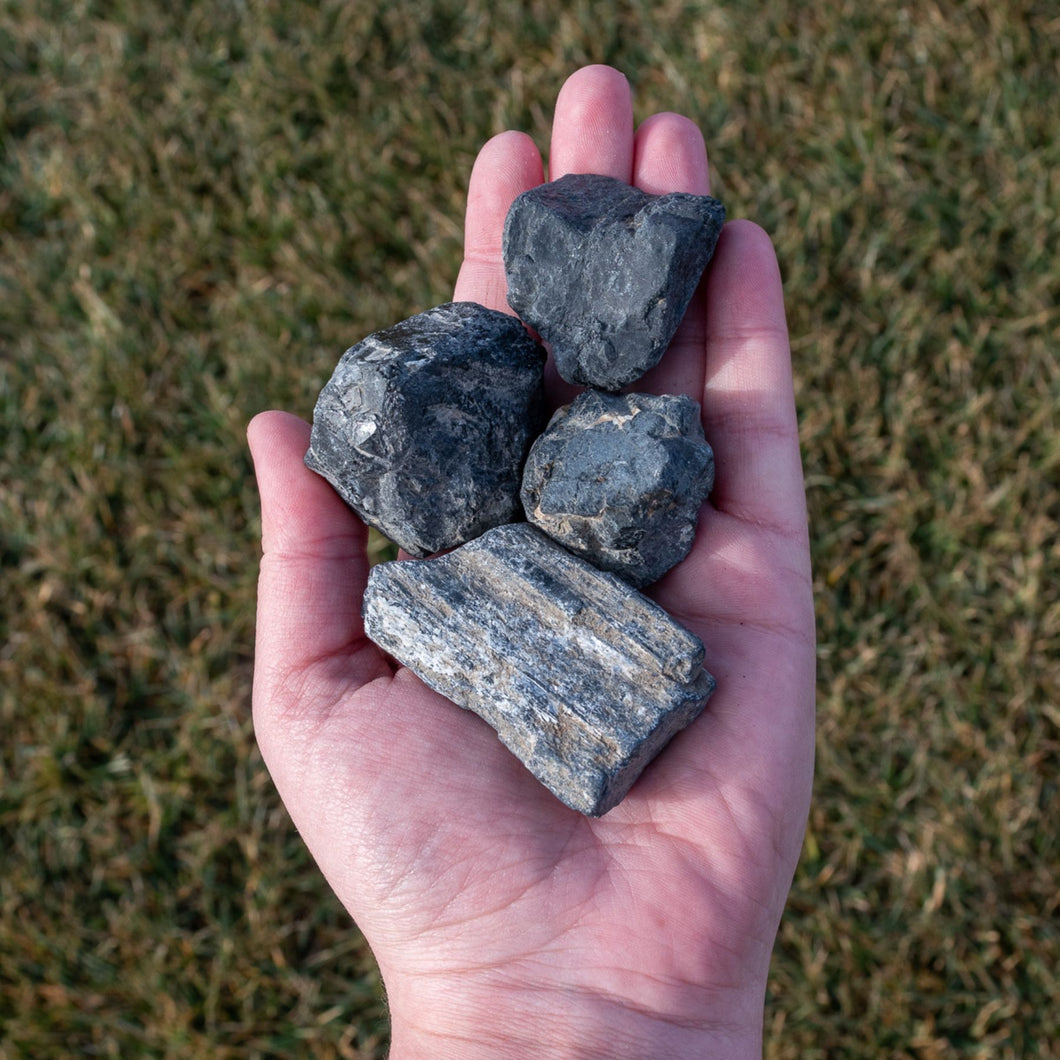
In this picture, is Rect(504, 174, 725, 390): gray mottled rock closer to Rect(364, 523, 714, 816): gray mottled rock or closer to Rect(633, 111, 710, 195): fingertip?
Rect(633, 111, 710, 195): fingertip

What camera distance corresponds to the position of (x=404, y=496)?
2.43 m

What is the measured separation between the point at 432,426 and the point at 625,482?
0.43 m

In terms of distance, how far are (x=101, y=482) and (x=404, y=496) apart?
1.53 m

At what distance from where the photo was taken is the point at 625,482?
2342mm

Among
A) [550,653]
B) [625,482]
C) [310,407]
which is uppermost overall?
[625,482]

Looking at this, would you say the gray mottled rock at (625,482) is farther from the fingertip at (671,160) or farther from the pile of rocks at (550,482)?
the fingertip at (671,160)

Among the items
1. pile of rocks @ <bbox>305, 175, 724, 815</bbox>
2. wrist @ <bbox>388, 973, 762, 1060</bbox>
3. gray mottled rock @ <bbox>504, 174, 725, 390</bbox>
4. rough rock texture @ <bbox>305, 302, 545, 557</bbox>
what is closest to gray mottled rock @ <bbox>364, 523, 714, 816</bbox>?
pile of rocks @ <bbox>305, 175, 724, 815</bbox>

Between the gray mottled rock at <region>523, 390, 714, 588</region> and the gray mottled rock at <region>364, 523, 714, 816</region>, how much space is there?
0.07m

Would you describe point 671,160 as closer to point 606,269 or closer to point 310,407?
point 606,269

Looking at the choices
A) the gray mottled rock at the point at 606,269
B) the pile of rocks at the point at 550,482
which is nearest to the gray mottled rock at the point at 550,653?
the pile of rocks at the point at 550,482

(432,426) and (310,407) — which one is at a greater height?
(432,426)

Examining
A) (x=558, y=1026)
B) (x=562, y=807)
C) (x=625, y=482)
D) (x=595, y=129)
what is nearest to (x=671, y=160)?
(x=595, y=129)

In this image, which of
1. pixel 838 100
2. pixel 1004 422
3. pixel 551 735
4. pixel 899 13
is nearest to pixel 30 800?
pixel 551 735

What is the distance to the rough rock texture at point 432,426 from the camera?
2395mm
